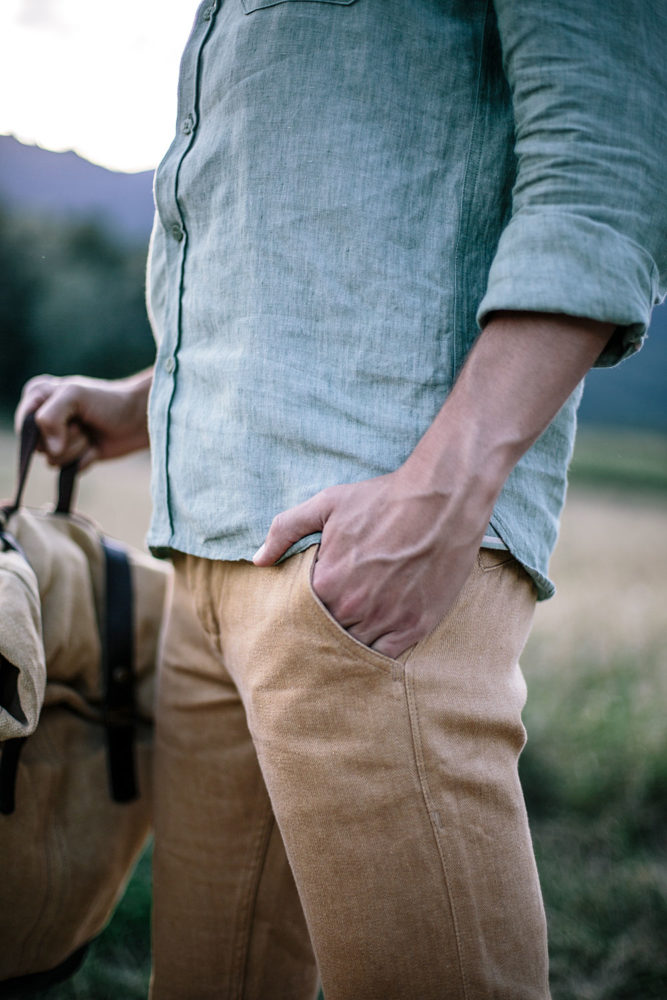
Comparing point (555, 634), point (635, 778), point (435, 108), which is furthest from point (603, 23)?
point (555, 634)

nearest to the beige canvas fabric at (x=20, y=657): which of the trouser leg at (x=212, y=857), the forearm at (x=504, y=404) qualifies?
the trouser leg at (x=212, y=857)

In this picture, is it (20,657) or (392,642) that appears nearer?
(392,642)

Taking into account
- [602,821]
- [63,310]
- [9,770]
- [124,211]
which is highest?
[9,770]

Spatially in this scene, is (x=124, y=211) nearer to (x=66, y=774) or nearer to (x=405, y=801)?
(x=66, y=774)

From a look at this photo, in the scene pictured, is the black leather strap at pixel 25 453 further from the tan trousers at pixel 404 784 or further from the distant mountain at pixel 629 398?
the distant mountain at pixel 629 398

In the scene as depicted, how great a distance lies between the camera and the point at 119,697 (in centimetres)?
139

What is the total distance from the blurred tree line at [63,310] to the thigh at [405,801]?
10459mm

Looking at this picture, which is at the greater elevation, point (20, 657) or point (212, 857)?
point (20, 657)

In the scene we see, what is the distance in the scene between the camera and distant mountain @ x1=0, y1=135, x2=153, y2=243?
4516 mm

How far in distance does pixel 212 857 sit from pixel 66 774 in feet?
1.02

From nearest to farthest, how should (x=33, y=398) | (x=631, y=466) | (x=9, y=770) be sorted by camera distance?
1. (x=9, y=770)
2. (x=33, y=398)
3. (x=631, y=466)

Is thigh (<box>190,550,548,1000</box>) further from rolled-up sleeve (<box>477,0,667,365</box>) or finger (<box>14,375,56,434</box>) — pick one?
finger (<box>14,375,56,434</box>)

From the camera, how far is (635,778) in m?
2.92

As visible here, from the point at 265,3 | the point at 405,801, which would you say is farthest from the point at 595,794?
the point at 265,3
